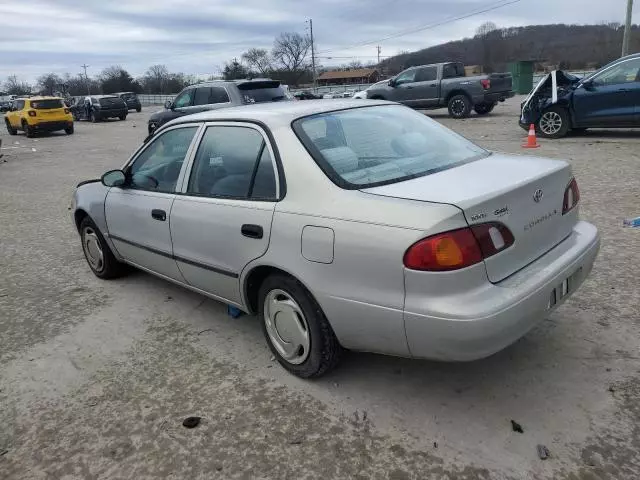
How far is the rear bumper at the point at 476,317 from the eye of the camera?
2.39 metres

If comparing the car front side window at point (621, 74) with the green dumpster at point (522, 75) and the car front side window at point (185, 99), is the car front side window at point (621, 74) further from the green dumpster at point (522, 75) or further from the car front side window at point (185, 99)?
the green dumpster at point (522, 75)

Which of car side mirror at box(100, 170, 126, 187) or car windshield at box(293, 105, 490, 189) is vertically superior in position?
car windshield at box(293, 105, 490, 189)

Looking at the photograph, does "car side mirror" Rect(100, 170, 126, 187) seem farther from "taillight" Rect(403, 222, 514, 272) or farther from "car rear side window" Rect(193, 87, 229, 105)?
"car rear side window" Rect(193, 87, 229, 105)

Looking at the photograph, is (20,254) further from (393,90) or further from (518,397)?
(393,90)

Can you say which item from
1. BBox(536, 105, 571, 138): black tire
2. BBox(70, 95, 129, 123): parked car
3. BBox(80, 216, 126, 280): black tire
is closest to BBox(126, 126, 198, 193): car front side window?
BBox(80, 216, 126, 280): black tire

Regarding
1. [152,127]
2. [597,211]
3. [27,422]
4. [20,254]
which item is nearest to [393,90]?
[152,127]

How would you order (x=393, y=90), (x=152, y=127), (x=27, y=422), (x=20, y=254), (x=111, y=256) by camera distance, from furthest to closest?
(x=393, y=90) < (x=152, y=127) < (x=20, y=254) < (x=111, y=256) < (x=27, y=422)

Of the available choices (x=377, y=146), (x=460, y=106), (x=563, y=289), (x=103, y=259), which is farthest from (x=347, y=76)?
(x=563, y=289)

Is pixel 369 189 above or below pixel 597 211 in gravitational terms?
above

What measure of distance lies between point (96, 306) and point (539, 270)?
3.43 m

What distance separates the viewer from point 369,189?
276cm

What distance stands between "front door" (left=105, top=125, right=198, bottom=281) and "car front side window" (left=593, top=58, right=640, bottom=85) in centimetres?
1006

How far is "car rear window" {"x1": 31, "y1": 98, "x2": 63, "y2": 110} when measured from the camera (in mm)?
22969

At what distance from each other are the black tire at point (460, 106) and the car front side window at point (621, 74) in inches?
289
